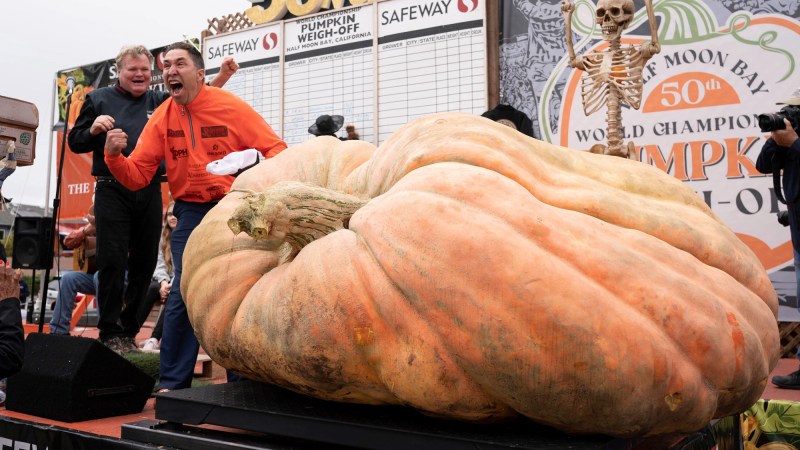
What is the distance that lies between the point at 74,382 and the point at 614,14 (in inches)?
123

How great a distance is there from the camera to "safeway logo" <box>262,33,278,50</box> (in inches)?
260

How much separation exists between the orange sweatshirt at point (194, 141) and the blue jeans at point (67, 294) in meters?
2.31

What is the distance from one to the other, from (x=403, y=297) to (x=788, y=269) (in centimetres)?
382

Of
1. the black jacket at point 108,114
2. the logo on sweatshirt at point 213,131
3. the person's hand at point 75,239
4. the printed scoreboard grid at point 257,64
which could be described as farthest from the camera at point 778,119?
the printed scoreboard grid at point 257,64

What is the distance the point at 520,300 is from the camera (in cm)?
109

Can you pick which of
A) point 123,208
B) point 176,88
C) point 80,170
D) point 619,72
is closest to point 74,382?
point 176,88

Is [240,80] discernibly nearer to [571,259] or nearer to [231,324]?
[231,324]

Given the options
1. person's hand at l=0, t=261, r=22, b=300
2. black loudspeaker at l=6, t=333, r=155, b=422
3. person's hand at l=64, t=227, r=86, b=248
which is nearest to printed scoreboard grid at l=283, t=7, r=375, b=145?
person's hand at l=64, t=227, r=86, b=248

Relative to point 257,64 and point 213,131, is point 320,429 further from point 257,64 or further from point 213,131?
point 257,64

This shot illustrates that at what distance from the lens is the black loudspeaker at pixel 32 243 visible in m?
3.68

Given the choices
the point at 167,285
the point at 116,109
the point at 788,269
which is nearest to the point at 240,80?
the point at 167,285

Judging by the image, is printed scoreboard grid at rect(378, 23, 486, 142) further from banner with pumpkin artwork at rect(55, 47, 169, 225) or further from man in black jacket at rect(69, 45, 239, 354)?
banner with pumpkin artwork at rect(55, 47, 169, 225)

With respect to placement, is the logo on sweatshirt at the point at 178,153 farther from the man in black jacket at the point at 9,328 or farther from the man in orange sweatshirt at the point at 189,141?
the man in black jacket at the point at 9,328

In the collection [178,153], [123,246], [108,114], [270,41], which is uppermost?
[270,41]
